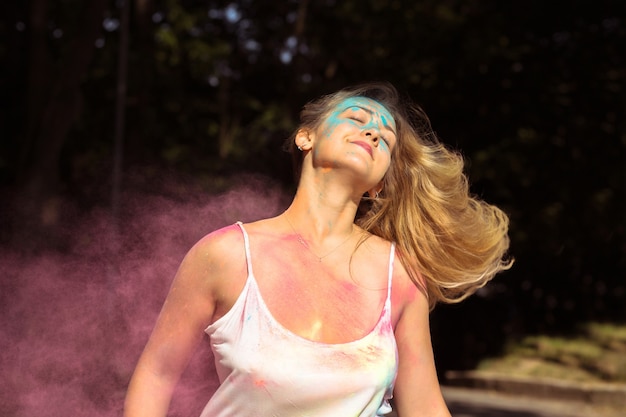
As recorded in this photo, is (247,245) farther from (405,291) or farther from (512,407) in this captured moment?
(512,407)

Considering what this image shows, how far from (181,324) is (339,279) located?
0.45 meters

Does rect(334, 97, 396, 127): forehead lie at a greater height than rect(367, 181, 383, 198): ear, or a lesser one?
greater

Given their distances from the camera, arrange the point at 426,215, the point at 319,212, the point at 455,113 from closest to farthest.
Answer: the point at 319,212 → the point at 426,215 → the point at 455,113

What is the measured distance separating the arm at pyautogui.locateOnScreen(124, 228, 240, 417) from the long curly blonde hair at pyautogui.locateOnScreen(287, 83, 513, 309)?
57 cm

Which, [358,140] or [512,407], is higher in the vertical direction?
[358,140]

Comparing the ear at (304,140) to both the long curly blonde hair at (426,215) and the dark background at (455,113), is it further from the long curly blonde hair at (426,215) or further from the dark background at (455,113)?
the dark background at (455,113)

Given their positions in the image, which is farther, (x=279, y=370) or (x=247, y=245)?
(x=247, y=245)

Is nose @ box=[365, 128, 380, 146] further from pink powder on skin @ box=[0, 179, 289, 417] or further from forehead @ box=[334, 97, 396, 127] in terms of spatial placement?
pink powder on skin @ box=[0, 179, 289, 417]

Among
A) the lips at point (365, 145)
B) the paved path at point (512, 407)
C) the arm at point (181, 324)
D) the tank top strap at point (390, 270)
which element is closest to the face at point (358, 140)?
the lips at point (365, 145)

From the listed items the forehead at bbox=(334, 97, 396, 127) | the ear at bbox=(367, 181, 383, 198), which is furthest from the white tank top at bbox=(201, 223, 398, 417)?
the forehead at bbox=(334, 97, 396, 127)

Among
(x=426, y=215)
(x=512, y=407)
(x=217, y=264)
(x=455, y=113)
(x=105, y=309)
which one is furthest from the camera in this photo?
(x=455, y=113)

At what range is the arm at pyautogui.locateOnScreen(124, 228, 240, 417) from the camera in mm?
2605

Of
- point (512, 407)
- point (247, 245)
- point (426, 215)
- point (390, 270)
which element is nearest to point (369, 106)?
point (426, 215)

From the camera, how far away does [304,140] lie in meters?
2.98
